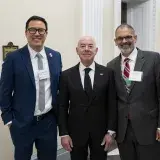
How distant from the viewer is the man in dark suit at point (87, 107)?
2139 mm

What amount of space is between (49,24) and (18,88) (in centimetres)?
141

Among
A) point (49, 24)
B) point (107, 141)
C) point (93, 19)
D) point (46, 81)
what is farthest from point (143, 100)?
point (93, 19)

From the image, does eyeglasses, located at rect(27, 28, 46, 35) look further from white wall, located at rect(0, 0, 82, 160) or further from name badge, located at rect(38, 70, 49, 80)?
white wall, located at rect(0, 0, 82, 160)

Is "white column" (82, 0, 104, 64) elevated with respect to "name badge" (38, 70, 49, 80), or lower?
elevated

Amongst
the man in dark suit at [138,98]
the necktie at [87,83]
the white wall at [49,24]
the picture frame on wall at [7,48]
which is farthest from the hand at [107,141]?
the picture frame on wall at [7,48]

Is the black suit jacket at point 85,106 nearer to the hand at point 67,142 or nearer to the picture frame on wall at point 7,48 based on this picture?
the hand at point 67,142

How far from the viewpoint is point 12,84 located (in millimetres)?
2141

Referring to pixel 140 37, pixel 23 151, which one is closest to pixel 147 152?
pixel 23 151

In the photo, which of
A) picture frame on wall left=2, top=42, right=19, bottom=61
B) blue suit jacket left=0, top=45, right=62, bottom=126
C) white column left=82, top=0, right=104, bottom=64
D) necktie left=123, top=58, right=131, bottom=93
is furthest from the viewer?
white column left=82, top=0, right=104, bottom=64

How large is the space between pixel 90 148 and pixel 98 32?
221 centimetres

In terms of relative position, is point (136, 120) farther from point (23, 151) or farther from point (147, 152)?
point (23, 151)

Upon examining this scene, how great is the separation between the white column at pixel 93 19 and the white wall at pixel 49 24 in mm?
82

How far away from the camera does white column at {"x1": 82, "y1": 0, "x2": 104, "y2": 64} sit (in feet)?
12.4

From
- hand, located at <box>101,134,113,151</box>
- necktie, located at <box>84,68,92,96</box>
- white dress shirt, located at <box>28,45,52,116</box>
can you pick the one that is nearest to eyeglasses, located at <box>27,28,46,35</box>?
white dress shirt, located at <box>28,45,52,116</box>
